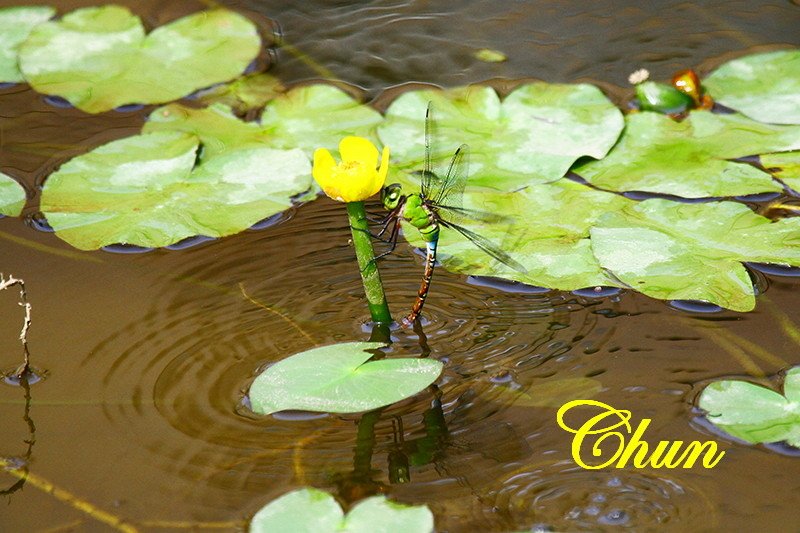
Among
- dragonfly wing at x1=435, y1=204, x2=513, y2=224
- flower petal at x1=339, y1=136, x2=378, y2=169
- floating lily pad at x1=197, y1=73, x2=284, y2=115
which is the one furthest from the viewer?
floating lily pad at x1=197, y1=73, x2=284, y2=115

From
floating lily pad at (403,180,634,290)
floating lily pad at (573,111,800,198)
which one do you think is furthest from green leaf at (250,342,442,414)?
floating lily pad at (573,111,800,198)

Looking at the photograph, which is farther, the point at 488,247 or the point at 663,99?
the point at 663,99

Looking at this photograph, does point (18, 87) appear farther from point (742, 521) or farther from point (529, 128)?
point (742, 521)

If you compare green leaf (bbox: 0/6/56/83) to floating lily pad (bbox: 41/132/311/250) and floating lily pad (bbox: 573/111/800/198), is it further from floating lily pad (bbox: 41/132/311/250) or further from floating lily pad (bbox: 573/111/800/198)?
floating lily pad (bbox: 573/111/800/198)

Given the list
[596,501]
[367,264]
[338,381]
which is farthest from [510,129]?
[596,501]

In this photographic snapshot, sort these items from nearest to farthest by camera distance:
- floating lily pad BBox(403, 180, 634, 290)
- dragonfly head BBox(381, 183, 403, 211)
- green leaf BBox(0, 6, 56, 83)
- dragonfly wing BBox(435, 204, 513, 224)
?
dragonfly head BBox(381, 183, 403, 211)
floating lily pad BBox(403, 180, 634, 290)
dragonfly wing BBox(435, 204, 513, 224)
green leaf BBox(0, 6, 56, 83)

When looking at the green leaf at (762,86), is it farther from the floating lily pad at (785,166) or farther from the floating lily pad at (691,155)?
the floating lily pad at (785,166)

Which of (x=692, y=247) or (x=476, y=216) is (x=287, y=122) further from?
(x=692, y=247)
